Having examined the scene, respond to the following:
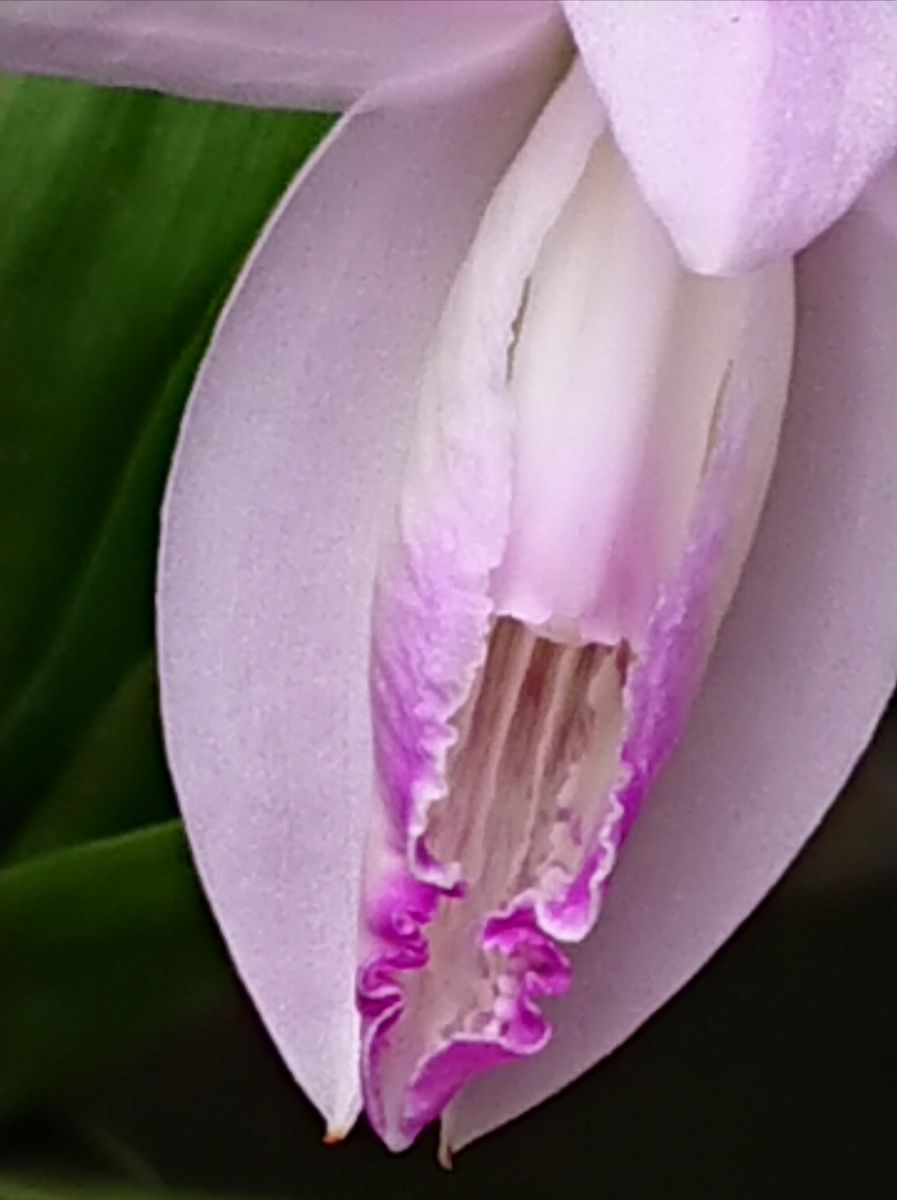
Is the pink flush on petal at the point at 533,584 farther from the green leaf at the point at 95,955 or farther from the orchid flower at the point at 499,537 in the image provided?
the green leaf at the point at 95,955

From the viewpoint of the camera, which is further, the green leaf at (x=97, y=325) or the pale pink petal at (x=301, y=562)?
the green leaf at (x=97, y=325)

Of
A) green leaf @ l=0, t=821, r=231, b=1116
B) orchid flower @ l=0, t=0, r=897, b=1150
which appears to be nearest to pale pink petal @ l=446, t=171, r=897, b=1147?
orchid flower @ l=0, t=0, r=897, b=1150

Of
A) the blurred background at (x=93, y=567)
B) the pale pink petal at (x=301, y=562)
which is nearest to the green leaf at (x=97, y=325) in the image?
the blurred background at (x=93, y=567)

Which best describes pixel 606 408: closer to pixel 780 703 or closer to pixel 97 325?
pixel 780 703

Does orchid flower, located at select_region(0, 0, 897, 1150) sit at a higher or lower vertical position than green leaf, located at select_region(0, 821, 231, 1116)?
higher

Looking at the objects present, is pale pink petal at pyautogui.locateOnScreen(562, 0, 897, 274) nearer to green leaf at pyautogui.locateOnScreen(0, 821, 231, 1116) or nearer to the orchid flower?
the orchid flower

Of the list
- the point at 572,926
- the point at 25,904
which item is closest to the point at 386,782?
the point at 572,926

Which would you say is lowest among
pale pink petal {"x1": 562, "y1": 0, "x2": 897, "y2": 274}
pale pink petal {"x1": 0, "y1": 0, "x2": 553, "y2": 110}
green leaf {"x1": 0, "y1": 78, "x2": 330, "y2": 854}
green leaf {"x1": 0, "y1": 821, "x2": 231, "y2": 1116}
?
green leaf {"x1": 0, "y1": 821, "x2": 231, "y2": 1116}
